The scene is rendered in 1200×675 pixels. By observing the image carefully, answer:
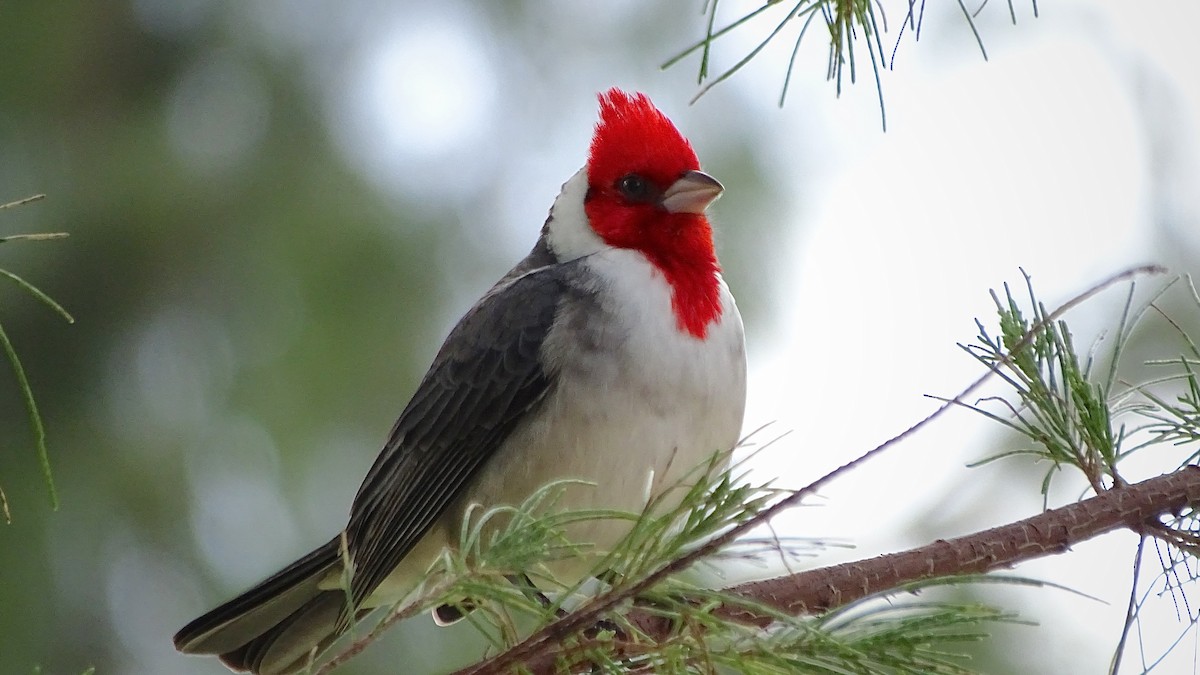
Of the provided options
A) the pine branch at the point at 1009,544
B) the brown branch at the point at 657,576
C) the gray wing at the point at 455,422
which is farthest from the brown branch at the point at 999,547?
the gray wing at the point at 455,422

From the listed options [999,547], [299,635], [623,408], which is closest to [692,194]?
[623,408]

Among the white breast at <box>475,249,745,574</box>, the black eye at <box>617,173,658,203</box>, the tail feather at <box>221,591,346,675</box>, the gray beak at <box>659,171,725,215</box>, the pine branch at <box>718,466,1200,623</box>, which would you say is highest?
the black eye at <box>617,173,658,203</box>

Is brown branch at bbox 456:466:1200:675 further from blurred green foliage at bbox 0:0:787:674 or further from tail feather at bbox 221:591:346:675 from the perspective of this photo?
blurred green foliage at bbox 0:0:787:674

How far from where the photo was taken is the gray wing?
2.67 metres

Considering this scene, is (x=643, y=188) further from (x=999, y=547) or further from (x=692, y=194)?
(x=999, y=547)

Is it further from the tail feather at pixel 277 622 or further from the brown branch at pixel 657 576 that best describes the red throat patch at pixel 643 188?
the brown branch at pixel 657 576

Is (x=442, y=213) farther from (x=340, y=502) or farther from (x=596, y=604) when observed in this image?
(x=596, y=604)

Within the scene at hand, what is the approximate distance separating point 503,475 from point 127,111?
1.75 metres

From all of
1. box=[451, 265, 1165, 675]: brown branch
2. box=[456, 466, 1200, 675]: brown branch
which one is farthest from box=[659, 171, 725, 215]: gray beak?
box=[451, 265, 1165, 675]: brown branch

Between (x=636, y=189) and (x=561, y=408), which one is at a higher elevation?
(x=636, y=189)

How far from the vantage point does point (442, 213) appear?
391cm

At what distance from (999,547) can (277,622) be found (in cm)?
160

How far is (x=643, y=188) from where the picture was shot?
303 cm

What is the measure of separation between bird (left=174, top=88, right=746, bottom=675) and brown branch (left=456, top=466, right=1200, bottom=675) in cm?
65
